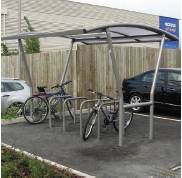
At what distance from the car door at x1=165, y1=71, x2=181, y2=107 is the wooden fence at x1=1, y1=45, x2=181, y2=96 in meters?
2.58

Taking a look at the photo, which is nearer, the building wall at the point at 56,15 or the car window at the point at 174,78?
the car window at the point at 174,78

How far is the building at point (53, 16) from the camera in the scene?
2847 cm

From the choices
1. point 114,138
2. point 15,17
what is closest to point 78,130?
point 114,138

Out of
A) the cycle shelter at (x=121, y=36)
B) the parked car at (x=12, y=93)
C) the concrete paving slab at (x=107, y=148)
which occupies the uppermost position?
the cycle shelter at (x=121, y=36)

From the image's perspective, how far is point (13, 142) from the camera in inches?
329

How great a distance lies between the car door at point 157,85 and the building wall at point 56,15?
16.8 m

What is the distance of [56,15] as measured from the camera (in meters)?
32.0

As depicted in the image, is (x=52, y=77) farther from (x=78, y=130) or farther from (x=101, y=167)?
(x=101, y=167)

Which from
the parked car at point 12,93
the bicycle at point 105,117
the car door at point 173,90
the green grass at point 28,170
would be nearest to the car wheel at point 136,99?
the car door at point 173,90

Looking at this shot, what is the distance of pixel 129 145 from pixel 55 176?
9.37 ft

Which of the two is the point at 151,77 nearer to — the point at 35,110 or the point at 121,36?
the point at 121,36

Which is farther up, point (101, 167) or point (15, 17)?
point (15, 17)

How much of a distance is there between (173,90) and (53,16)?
69.6 feet

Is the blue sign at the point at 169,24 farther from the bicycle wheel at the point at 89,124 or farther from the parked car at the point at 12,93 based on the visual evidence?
the bicycle wheel at the point at 89,124
